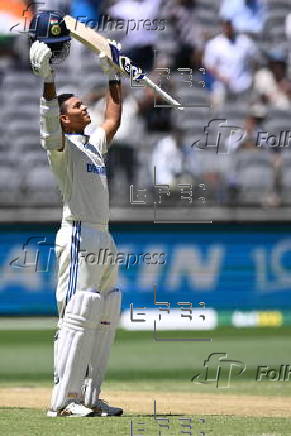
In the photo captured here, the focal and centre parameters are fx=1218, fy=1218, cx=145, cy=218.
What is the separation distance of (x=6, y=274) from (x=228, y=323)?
8.78 ft

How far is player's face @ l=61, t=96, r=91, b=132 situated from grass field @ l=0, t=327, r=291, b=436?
5.68 feet

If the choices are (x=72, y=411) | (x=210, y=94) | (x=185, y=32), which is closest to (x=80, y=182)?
(x=72, y=411)

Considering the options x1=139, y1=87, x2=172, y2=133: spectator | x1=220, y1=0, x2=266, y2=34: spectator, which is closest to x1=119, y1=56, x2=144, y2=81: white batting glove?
x1=139, y1=87, x2=172, y2=133: spectator

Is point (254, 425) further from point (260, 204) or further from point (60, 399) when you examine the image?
point (260, 204)

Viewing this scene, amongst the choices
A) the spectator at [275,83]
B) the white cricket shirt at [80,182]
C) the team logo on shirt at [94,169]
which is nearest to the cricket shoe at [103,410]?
the white cricket shirt at [80,182]

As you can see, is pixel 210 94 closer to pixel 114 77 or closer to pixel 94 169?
pixel 114 77

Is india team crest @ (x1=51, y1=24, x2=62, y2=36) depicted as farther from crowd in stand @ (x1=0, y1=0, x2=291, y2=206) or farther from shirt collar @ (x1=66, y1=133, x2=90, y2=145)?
crowd in stand @ (x1=0, y1=0, x2=291, y2=206)

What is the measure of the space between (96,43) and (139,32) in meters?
7.22

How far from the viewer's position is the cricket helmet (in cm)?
713

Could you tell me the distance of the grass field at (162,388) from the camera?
6.70m

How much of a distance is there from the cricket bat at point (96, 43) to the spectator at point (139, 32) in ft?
22.1

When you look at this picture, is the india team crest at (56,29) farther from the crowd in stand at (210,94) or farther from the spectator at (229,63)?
the spectator at (229,63)

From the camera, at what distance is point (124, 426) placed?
6.70m

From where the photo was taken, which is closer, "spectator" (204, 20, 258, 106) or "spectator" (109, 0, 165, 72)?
"spectator" (109, 0, 165, 72)
